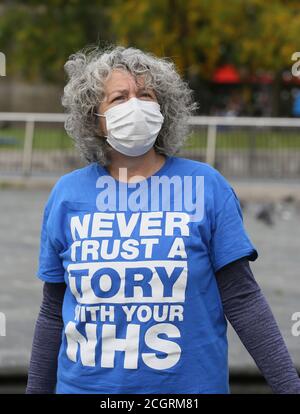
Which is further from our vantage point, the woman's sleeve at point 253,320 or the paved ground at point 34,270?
the paved ground at point 34,270

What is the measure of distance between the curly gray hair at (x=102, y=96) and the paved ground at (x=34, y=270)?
2.50m

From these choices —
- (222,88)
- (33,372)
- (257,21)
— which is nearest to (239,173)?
(257,21)

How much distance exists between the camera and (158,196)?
9.80 feet

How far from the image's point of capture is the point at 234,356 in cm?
738

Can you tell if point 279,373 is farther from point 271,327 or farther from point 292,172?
point 292,172

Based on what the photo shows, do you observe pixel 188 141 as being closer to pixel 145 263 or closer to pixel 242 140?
pixel 145 263

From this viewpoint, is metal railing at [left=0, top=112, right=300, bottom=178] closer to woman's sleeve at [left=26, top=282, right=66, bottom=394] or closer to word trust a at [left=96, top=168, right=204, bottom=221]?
woman's sleeve at [left=26, top=282, right=66, bottom=394]

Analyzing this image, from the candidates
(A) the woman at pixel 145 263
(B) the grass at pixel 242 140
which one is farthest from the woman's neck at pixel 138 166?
(B) the grass at pixel 242 140

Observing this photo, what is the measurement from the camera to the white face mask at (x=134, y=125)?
3.09 meters

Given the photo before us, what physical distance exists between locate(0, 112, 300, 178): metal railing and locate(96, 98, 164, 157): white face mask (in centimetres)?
1780

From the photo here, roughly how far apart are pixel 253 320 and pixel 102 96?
2.50ft

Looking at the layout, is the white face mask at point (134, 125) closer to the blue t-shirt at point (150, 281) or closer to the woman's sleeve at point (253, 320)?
the blue t-shirt at point (150, 281)

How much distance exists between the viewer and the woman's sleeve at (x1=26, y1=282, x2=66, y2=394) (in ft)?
10.4
